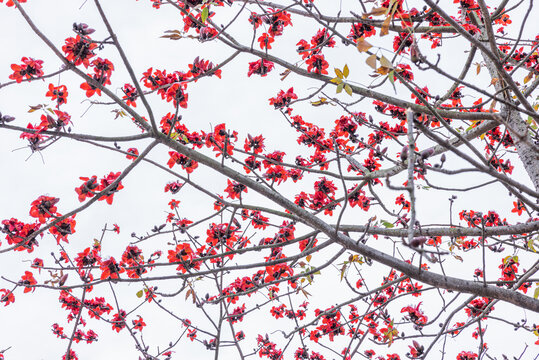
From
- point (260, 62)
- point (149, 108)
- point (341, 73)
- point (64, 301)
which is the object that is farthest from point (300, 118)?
point (64, 301)

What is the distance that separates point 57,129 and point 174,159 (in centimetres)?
93

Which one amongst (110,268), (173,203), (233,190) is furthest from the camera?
(173,203)

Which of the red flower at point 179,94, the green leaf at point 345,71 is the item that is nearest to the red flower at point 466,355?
the green leaf at point 345,71

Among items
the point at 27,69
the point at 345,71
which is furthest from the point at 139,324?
the point at 345,71

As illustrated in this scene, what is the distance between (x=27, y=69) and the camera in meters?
2.18

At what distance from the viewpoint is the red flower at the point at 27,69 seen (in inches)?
84.0

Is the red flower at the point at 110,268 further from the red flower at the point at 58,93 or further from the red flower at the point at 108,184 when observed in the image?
the red flower at the point at 58,93

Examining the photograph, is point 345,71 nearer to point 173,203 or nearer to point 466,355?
point 173,203

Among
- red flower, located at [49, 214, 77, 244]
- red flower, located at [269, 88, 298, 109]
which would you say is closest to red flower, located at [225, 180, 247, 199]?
red flower, located at [269, 88, 298, 109]

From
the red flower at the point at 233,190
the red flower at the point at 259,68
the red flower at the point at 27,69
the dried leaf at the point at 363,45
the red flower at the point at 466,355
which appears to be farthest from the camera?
the red flower at the point at 466,355

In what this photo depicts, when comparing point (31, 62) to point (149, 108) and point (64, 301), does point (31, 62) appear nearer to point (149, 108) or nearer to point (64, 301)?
point (149, 108)

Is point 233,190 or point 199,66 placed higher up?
point 199,66

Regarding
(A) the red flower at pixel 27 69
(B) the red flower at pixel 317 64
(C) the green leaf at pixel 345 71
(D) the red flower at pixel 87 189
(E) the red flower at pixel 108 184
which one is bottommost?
(D) the red flower at pixel 87 189

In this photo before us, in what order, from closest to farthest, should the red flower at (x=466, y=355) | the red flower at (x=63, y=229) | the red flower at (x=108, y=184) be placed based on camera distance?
the red flower at (x=108, y=184)
the red flower at (x=63, y=229)
the red flower at (x=466, y=355)
